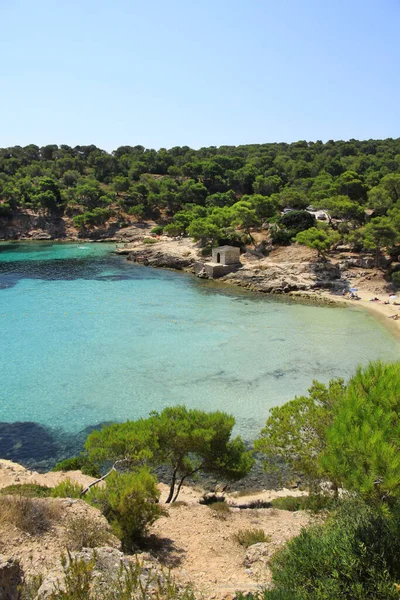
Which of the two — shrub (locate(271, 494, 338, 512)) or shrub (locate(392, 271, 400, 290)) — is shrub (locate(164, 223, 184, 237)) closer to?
shrub (locate(392, 271, 400, 290))

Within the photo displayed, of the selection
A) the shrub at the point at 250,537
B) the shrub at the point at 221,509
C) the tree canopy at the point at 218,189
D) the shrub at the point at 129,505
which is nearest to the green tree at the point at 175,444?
the shrub at the point at 221,509

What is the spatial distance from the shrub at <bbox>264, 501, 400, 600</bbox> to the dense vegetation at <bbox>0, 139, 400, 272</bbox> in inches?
1550

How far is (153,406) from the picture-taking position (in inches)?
807

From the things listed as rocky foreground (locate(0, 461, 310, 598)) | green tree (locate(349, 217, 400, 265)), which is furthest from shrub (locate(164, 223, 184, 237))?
rocky foreground (locate(0, 461, 310, 598))

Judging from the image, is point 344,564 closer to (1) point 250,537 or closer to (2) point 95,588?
(2) point 95,588

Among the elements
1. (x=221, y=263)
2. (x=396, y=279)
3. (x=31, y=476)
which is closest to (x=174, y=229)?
(x=221, y=263)

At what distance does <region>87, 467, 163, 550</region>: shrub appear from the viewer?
9.63 m

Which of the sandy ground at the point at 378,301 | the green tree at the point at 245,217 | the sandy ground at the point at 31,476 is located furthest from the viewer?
the green tree at the point at 245,217

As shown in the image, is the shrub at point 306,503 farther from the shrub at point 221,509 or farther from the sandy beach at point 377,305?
the sandy beach at point 377,305

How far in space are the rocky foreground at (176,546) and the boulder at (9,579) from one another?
0.01 metres

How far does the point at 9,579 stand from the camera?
6.27 metres

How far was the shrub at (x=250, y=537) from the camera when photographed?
34.3ft

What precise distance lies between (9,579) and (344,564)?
5200 millimetres

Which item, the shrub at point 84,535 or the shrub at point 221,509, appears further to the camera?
the shrub at point 221,509
